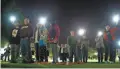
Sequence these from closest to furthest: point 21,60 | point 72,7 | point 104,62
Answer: point 21,60
point 104,62
point 72,7

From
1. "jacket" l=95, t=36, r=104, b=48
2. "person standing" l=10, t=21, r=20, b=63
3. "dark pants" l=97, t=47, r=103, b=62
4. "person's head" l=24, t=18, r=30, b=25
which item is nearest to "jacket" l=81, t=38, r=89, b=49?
"jacket" l=95, t=36, r=104, b=48

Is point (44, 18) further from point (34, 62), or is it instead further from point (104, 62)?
point (104, 62)

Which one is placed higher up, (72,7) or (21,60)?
(72,7)

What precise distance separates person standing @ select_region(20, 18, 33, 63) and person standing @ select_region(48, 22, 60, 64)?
0.73m

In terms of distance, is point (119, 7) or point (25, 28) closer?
point (25, 28)

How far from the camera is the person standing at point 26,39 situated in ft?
37.1

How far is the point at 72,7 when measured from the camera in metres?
12.9

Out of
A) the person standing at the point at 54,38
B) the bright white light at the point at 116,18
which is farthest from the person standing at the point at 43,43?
the bright white light at the point at 116,18

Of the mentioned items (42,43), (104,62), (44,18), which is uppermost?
(44,18)

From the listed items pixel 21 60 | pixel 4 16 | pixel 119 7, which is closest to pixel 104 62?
pixel 119 7

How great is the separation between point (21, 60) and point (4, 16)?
205cm

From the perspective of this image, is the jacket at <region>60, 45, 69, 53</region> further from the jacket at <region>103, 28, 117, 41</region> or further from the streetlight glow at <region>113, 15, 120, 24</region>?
the streetlight glow at <region>113, 15, 120, 24</region>

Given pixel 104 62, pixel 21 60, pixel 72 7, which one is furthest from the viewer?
pixel 72 7

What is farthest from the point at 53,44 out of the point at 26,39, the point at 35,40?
the point at 26,39
